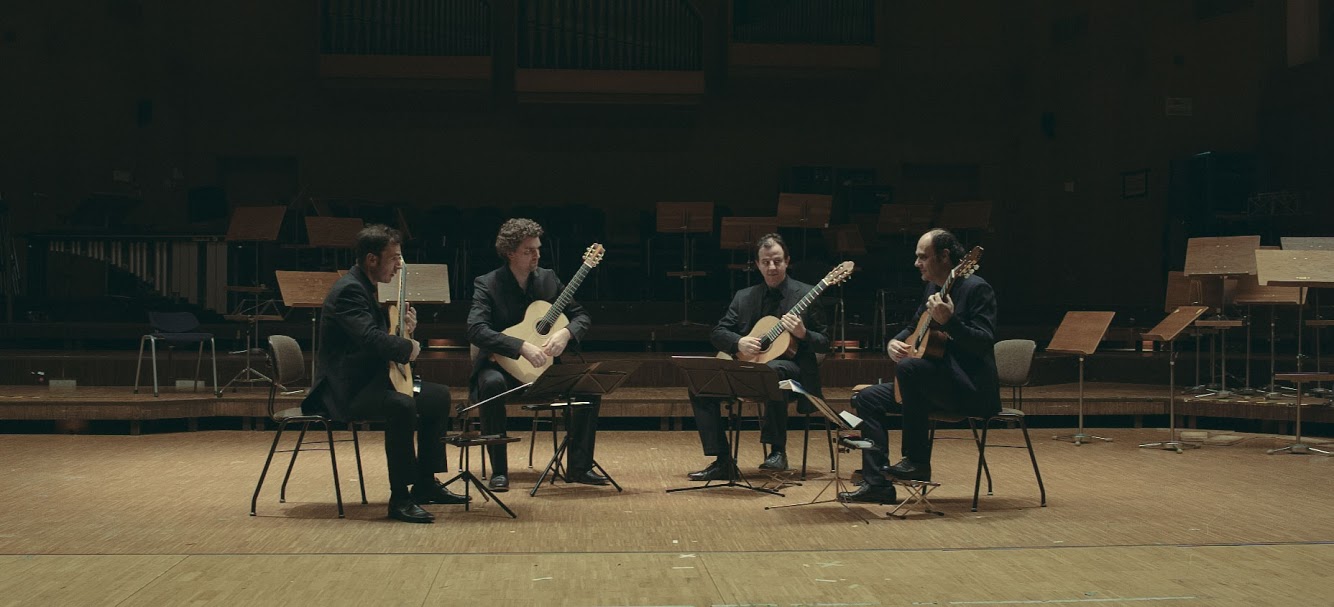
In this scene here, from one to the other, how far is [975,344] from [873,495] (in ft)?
2.41

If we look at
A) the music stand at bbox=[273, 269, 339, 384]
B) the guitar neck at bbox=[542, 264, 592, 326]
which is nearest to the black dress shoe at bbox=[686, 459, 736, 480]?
the guitar neck at bbox=[542, 264, 592, 326]

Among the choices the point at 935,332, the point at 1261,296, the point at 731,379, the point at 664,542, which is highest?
the point at 1261,296

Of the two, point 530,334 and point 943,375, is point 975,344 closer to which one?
point 943,375

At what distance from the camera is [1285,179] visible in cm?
1053

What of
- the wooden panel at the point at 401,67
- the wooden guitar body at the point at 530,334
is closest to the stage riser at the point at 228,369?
the wooden guitar body at the point at 530,334

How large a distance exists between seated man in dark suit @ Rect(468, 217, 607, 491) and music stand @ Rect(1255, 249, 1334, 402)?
13.2 feet

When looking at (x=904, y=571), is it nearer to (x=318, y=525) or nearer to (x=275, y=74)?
(x=318, y=525)

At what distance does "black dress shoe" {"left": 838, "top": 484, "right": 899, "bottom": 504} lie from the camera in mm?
4535

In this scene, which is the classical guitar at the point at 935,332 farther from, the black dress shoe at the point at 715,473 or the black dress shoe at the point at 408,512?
A: the black dress shoe at the point at 408,512

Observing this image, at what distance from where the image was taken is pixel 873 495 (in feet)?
14.9

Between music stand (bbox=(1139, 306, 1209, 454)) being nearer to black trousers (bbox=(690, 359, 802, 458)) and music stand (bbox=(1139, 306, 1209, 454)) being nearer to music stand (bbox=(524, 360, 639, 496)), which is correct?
black trousers (bbox=(690, 359, 802, 458))

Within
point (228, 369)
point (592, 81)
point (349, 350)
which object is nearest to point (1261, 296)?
point (349, 350)

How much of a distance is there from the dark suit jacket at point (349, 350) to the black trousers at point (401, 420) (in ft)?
0.16

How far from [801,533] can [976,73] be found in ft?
31.9
